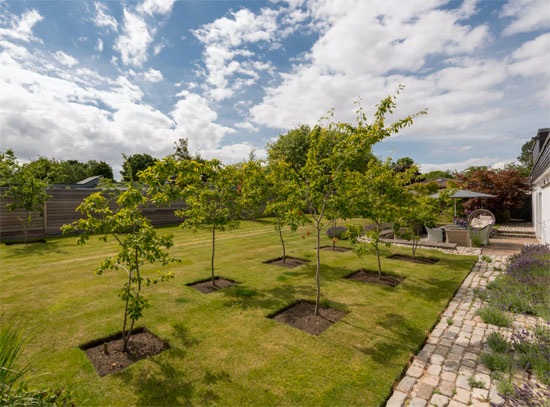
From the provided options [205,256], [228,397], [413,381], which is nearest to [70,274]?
[205,256]

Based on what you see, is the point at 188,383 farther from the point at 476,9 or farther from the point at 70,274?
the point at 476,9

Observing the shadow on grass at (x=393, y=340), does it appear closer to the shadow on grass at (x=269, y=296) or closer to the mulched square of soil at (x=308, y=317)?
the mulched square of soil at (x=308, y=317)

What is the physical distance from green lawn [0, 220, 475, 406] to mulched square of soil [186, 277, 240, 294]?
232mm

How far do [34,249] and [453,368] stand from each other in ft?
48.9

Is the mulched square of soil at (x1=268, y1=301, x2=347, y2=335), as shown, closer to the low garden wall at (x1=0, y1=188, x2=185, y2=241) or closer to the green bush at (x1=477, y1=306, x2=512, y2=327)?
the green bush at (x1=477, y1=306, x2=512, y2=327)

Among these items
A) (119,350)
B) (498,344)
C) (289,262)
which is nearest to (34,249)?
(119,350)

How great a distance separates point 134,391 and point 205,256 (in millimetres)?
7424

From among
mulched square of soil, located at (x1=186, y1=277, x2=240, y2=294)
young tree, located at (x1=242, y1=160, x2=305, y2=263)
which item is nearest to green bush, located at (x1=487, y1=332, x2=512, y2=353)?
young tree, located at (x1=242, y1=160, x2=305, y2=263)

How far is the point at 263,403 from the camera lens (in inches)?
131

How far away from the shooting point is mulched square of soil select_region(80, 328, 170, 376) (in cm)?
407

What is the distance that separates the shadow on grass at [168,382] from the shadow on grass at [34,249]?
9.93 meters

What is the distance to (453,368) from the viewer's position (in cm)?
396

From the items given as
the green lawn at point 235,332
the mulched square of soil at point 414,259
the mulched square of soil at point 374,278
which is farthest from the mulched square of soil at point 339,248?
the mulched square of soil at point 374,278

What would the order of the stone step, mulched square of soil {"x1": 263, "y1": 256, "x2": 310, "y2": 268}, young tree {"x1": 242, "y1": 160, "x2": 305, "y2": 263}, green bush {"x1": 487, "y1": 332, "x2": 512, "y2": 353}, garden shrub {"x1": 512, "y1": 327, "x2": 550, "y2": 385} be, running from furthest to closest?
the stone step < mulched square of soil {"x1": 263, "y1": 256, "x2": 310, "y2": 268} < young tree {"x1": 242, "y1": 160, "x2": 305, "y2": 263} < green bush {"x1": 487, "y1": 332, "x2": 512, "y2": 353} < garden shrub {"x1": 512, "y1": 327, "x2": 550, "y2": 385}
